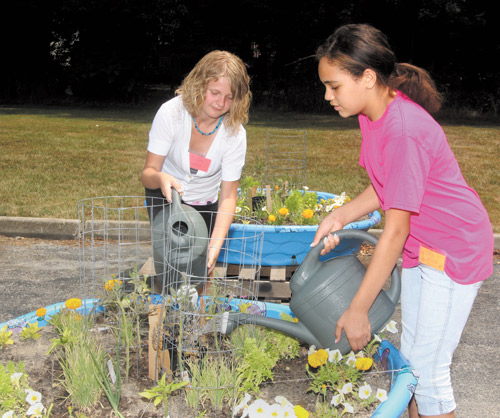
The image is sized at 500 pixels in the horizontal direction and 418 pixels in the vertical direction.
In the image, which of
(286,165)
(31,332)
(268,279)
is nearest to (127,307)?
(31,332)

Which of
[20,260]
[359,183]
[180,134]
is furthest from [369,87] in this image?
[359,183]

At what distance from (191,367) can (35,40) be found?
17009 millimetres

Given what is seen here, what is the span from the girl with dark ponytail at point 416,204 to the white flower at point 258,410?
0.99ft

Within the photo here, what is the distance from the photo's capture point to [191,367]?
1.71 meters

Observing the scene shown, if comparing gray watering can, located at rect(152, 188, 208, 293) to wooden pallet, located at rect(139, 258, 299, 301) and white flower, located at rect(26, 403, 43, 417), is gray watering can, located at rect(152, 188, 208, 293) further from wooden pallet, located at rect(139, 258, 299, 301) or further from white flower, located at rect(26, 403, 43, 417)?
wooden pallet, located at rect(139, 258, 299, 301)

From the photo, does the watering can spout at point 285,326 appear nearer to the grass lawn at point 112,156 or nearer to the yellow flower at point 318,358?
the yellow flower at point 318,358

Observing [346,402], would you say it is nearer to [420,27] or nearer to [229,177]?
[229,177]

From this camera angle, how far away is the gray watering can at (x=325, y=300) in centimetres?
172

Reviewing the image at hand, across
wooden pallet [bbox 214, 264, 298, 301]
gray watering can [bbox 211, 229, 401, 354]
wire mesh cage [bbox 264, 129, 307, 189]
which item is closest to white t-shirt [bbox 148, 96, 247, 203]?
wooden pallet [bbox 214, 264, 298, 301]

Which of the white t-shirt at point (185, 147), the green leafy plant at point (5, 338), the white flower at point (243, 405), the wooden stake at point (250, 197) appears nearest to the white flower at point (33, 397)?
the green leafy plant at point (5, 338)

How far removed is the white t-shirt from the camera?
2615 millimetres

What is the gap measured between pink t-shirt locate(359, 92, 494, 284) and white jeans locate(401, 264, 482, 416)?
0.05 m

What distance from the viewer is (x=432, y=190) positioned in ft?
5.60

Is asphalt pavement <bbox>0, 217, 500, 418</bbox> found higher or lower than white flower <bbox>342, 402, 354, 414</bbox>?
lower
